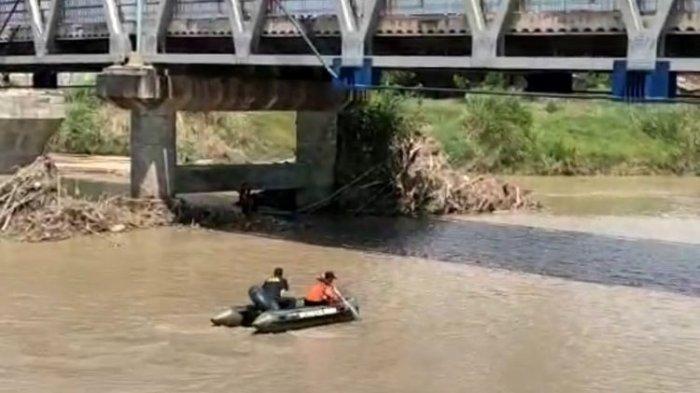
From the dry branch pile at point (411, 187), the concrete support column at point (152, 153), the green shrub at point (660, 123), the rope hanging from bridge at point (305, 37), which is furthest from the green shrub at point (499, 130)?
the rope hanging from bridge at point (305, 37)

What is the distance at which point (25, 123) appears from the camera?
38.3 metres

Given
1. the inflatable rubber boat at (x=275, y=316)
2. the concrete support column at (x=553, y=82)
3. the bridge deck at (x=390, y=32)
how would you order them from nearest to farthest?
1. the inflatable rubber boat at (x=275, y=316)
2. the bridge deck at (x=390, y=32)
3. the concrete support column at (x=553, y=82)

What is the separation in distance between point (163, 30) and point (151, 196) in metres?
3.73

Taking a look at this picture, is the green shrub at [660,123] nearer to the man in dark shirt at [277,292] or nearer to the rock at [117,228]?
the rock at [117,228]

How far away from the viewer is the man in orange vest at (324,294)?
58.7 feet

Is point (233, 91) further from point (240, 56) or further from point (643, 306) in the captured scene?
point (643, 306)

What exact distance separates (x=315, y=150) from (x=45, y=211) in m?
7.96

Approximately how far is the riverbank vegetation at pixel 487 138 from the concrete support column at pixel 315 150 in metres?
13.2

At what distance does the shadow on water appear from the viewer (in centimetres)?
2325

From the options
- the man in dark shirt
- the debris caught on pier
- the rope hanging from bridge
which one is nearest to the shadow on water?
the debris caught on pier

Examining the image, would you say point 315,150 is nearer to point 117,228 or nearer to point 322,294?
point 117,228

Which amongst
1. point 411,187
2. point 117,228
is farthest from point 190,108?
point 411,187

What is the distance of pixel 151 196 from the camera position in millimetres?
28812

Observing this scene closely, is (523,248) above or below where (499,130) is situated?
below
